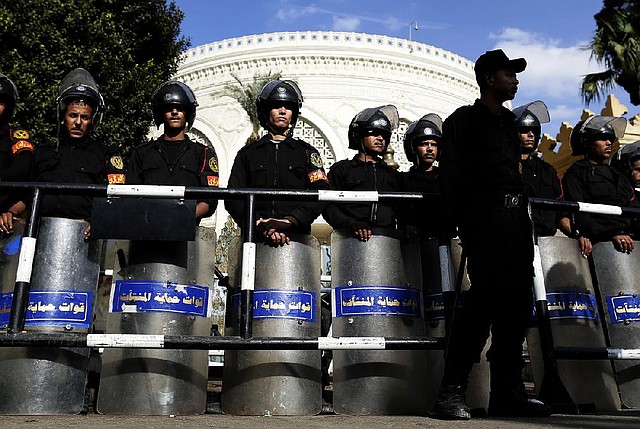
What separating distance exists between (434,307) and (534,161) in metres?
2.13

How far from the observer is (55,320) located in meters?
3.53

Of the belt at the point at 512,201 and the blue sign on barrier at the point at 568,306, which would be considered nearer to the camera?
the belt at the point at 512,201

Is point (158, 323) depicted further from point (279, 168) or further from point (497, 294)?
point (497, 294)

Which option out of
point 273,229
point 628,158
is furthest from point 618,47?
point 273,229

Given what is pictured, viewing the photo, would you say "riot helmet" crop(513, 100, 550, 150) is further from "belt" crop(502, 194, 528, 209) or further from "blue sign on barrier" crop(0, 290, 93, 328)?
"blue sign on barrier" crop(0, 290, 93, 328)

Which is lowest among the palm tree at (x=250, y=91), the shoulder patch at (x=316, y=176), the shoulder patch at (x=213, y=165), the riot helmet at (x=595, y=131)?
the shoulder patch at (x=316, y=176)

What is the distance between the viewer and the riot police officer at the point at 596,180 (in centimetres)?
473

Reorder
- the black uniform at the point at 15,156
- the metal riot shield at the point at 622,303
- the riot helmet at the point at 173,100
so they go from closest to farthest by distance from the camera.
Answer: the black uniform at the point at 15,156 < the metal riot shield at the point at 622,303 < the riot helmet at the point at 173,100

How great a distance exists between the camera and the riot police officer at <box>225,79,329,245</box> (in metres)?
3.89

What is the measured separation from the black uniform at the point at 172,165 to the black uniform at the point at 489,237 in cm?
165

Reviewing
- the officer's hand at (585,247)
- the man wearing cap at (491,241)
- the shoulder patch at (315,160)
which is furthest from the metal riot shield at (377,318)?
the officer's hand at (585,247)

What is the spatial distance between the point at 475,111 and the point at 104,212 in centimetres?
230

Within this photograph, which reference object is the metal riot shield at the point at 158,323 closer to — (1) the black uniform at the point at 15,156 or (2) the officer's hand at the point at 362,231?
(2) the officer's hand at the point at 362,231

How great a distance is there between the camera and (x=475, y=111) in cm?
364
